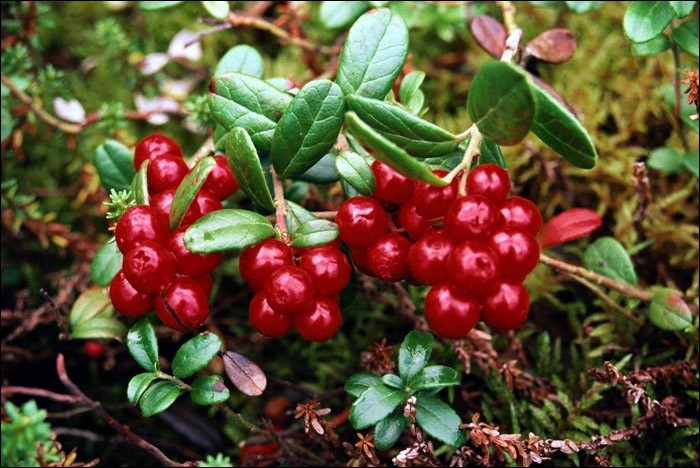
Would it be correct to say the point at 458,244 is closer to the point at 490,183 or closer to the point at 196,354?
the point at 490,183

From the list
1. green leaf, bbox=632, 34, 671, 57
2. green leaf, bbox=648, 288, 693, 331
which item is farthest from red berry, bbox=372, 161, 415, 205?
green leaf, bbox=632, 34, 671, 57

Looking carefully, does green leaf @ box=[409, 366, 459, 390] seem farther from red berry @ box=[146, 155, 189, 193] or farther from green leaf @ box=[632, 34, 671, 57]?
green leaf @ box=[632, 34, 671, 57]

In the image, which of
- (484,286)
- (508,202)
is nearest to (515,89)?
(508,202)

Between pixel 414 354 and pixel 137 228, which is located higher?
pixel 137 228

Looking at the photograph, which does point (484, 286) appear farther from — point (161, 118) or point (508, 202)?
point (161, 118)

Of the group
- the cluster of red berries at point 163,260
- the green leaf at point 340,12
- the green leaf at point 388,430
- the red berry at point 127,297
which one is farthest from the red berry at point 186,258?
the green leaf at point 340,12

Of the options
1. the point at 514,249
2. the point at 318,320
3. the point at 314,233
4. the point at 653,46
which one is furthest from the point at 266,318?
the point at 653,46
